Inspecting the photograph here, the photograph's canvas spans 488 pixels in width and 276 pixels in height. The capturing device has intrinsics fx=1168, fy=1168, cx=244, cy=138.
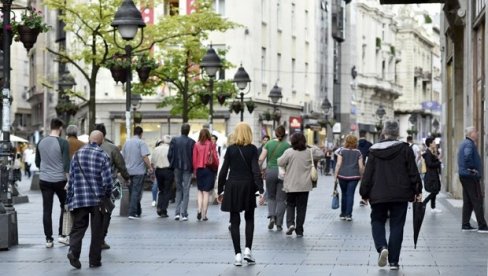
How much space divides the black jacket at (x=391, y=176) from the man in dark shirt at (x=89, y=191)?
10.4ft

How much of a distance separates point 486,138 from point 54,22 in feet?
190

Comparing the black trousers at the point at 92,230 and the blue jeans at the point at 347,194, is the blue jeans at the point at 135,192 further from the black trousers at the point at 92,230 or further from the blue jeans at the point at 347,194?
the black trousers at the point at 92,230

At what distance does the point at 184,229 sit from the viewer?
2033 centimetres

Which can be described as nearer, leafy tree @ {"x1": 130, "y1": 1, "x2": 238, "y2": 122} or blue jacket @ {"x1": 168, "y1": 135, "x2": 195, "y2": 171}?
blue jacket @ {"x1": 168, "y1": 135, "x2": 195, "y2": 171}

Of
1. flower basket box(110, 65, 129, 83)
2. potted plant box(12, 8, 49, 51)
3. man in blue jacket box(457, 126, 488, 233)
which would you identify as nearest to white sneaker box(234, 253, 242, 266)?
potted plant box(12, 8, 49, 51)

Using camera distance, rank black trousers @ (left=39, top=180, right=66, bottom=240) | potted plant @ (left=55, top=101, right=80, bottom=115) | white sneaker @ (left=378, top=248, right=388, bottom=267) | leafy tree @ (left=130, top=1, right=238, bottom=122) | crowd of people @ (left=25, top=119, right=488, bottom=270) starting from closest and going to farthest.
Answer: white sneaker @ (left=378, top=248, right=388, bottom=267)
crowd of people @ (left=25, top=119, right=488, bottom=270)
black trousers @ (left=39, top=180, right=66, bottom=240)
leafy tree @ (left=130, top=1, right=238, bottom=122)
potted plant @ (left=55, top=101, right=80, bottom=115)

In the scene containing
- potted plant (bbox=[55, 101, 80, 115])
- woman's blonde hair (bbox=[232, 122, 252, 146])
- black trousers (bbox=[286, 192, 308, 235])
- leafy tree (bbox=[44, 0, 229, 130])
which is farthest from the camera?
potted plant (bbox=[55, 101, 80, 115])

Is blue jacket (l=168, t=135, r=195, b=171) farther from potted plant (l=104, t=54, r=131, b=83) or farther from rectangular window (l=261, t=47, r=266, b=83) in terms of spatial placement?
rectangular window (l=261, t=47, r=266, b=83)

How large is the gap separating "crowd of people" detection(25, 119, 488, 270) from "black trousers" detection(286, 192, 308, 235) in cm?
2

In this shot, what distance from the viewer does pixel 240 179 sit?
1477 cm

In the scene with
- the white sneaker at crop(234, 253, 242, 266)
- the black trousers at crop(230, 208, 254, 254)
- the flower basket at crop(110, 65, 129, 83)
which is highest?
the flower basket at crop(110, 65, 129, 83)

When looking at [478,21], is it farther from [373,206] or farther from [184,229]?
[373,206]

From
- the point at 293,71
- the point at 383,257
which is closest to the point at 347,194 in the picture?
the point at 383,257

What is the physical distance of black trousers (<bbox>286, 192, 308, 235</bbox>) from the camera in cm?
1870
